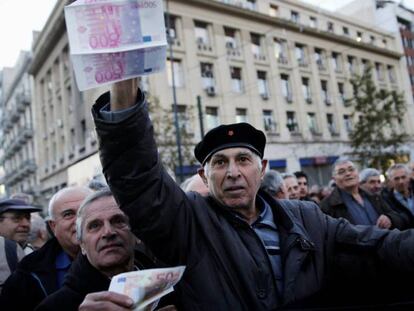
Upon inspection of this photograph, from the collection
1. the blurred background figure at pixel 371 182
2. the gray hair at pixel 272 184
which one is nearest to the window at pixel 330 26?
the blurred background figure at pixel 371 182

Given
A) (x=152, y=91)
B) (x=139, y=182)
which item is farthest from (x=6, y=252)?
(x=152, y=91)

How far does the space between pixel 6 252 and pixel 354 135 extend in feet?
75.8

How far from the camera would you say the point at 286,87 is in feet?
88.8

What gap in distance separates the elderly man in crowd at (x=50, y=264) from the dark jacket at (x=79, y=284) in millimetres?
456

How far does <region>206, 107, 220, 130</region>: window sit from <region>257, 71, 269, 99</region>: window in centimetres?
368

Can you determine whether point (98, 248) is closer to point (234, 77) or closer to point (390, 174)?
point (390, 174)

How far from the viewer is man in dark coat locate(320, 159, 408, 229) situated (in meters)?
4.82

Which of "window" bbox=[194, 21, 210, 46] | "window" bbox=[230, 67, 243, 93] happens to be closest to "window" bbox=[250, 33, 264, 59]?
"window" bbox=[230, 67, 243, 93]

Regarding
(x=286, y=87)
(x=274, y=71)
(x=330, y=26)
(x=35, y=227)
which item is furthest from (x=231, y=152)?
(x=330, y=26)

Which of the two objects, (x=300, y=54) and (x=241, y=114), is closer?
(x=241, y=114)

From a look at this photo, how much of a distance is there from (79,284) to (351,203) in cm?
376

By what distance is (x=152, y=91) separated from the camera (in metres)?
20.8

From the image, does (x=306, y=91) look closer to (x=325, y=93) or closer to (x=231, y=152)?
(x=325, y=93)

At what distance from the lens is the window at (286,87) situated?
26.7 metres
